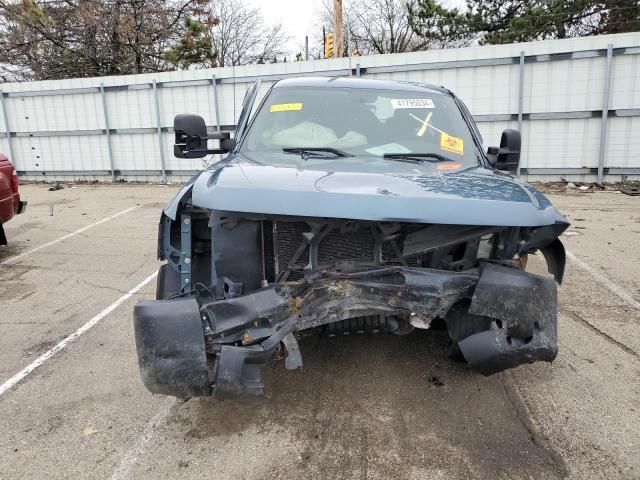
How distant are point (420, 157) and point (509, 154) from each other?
106 cm

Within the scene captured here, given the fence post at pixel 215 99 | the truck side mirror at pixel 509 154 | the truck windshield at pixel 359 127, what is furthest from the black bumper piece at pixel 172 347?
the fence post at pixel 215 99

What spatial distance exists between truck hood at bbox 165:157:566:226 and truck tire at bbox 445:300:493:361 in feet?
2.24

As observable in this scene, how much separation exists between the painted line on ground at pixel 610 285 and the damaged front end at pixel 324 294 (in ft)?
8.32

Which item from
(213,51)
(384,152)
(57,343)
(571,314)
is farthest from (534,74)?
(213,51)

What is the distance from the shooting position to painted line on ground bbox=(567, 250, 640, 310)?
15.6 feet

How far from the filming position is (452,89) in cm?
1161

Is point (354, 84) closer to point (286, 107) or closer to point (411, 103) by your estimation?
point (411, 103)

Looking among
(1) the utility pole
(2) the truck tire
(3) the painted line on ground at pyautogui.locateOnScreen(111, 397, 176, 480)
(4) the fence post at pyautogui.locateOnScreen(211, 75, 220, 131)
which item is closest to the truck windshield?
(2) the truck tire

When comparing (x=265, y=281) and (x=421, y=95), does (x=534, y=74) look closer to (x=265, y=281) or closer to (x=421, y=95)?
(x=421, y=95)

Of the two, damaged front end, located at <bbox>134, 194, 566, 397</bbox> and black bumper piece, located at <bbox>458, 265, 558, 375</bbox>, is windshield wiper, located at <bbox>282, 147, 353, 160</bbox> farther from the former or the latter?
black bumper piece, located at <bbox>458, 265, 558, 375</bbox>

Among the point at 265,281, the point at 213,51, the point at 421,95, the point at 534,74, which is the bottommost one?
the point at 265,281

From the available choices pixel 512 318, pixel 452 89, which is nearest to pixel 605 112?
pixel 452 89

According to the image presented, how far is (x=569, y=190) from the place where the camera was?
11336 millimetres

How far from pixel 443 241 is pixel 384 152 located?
1043 mm
